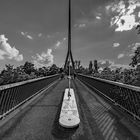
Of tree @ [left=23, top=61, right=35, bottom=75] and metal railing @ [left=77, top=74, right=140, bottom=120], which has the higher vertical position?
tree @ [left=23, top=61, right=35, bottom=75]

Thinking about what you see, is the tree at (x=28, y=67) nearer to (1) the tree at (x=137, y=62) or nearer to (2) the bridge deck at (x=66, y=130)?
(2) the bridge deck at (x=66, y=130)

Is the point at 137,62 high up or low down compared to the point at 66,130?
up

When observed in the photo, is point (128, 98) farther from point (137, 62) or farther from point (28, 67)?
point (28, 67)

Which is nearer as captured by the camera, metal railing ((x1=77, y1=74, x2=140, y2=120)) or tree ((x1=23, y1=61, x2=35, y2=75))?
metal railing ((x1=77, y1=74, x2=140, y2=120))

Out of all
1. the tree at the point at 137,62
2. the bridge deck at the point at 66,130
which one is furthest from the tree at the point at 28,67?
the tree at the point at 137,62

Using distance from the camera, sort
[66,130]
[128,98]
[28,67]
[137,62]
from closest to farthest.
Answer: [66,130], [128,98], [137,62], [28,67]

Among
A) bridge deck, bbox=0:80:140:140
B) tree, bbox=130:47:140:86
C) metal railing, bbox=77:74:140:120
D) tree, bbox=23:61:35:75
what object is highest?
tree, bbox=23:61:35:75

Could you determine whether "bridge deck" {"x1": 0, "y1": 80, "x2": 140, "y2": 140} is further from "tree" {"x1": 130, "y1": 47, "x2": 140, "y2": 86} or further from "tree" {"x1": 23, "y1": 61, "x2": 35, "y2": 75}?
"tree" {"x1": 23, "y1": 61, "x2": 35, "y2": 75}

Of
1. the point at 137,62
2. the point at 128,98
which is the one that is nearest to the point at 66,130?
the point at 128,98

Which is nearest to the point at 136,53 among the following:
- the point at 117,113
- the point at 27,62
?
the point at 117,113

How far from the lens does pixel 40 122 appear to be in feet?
8.20

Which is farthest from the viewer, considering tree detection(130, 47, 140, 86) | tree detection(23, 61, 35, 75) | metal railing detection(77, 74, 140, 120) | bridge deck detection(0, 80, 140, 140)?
tree detection(23, 61, 35, 75)

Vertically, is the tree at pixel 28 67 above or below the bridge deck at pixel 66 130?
above

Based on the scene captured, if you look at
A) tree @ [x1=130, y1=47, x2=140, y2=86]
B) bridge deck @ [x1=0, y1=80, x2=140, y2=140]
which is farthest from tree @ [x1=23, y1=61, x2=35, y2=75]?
tree @ [x1=130, y1=47, x2=140, y2=86]
